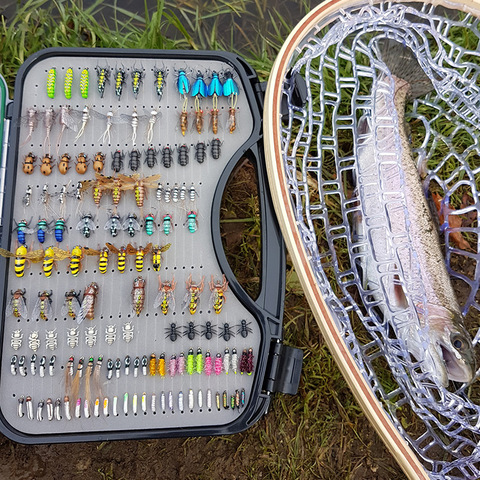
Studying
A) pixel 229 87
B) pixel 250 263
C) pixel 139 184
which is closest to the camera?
pixel 139 184

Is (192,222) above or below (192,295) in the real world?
above

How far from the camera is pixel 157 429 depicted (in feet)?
6.12

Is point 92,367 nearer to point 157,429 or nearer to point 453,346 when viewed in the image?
point 157,429

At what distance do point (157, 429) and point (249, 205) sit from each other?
1163 mm

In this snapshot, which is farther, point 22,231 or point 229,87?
point 229,87

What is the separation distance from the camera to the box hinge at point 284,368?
1.92 metres

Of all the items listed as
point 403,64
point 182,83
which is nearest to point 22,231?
point 182,83

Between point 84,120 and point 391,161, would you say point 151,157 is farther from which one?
point 391,161

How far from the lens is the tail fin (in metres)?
2.11

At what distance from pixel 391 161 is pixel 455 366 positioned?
0.91m

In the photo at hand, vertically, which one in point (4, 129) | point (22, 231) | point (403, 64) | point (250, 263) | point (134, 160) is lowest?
point (250, 263)

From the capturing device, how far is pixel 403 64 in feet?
7.00

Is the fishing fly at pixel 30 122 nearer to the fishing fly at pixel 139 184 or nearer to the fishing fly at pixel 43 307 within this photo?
the fishing fly at pixel 139 184

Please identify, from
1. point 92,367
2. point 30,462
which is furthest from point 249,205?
point 30,462
